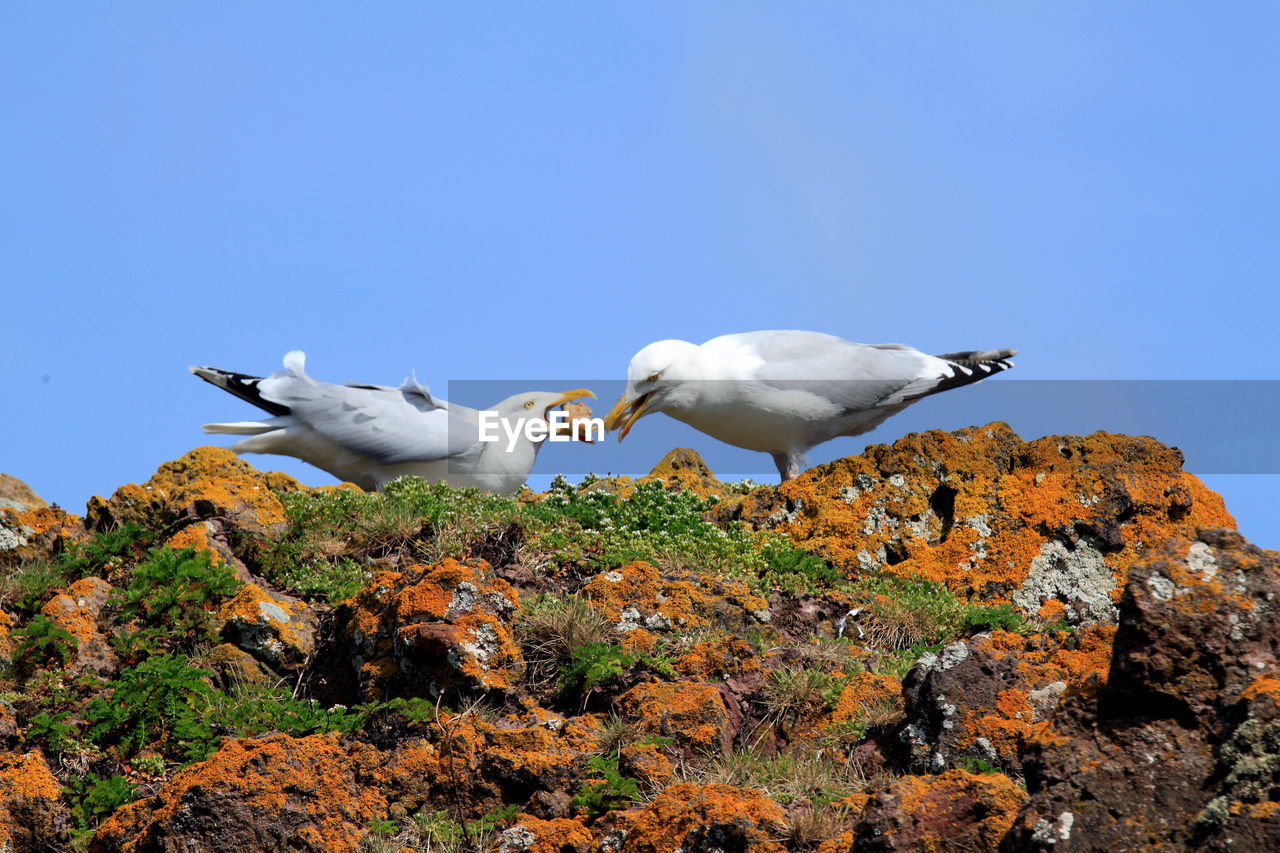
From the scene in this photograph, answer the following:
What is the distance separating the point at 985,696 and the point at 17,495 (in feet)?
27.2

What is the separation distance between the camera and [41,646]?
302 inches

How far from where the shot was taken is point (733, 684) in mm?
6676

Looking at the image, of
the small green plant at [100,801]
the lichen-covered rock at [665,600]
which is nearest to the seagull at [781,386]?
the lichen-covered rock at [665,600]

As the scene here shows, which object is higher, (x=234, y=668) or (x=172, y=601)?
(x=172, y=601)

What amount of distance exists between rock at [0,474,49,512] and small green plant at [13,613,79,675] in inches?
121

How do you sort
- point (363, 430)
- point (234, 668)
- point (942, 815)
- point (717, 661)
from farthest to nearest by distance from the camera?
point (363, 430), point (234, 668), point (717, 661), point (942, 815)

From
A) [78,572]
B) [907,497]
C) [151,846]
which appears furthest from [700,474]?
[151,846]

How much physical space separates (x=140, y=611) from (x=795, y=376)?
19.4ft

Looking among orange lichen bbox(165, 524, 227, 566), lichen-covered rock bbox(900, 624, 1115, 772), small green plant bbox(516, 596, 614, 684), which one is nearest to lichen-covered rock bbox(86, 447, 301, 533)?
orange lichen bbox(165, 524, 227, 566)

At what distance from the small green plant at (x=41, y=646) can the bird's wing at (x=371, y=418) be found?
5.16 metres

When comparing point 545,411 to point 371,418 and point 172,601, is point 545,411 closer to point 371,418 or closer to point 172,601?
point 371,418

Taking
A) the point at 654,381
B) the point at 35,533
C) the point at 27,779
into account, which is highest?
the point at 654,381

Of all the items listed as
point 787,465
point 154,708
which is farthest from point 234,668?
point 787,465

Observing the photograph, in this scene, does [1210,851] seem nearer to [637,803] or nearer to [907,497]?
[637,803]
